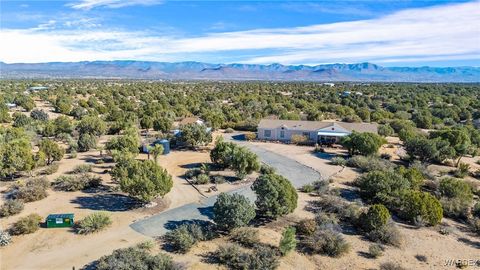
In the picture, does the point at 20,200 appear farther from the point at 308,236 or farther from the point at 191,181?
the point at 308,236

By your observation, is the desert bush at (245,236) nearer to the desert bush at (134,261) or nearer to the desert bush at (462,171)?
the desert bush at (134,261)

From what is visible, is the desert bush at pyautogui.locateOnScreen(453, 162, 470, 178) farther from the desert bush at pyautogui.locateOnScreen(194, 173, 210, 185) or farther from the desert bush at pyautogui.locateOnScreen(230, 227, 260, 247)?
the desert bush at pyautogui.locateOnScreen(194, 173, 210, 185)

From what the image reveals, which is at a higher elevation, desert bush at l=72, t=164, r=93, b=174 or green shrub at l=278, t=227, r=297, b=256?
desert bush at l=72, t=164, r=93, b=174

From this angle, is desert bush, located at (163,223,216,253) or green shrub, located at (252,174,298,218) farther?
green shrub, located at (252,174,298,218)

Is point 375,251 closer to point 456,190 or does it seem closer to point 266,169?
point 456,190

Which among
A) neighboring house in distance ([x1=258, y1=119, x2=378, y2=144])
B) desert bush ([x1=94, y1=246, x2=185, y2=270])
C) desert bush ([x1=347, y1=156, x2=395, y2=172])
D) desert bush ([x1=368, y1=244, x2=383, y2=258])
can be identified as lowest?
desert bush ([x1=368, y1=244, x2=383, y2=258])

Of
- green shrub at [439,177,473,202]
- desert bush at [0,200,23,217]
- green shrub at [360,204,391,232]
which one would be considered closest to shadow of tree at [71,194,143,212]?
desert bush at [0,200,23,217]
